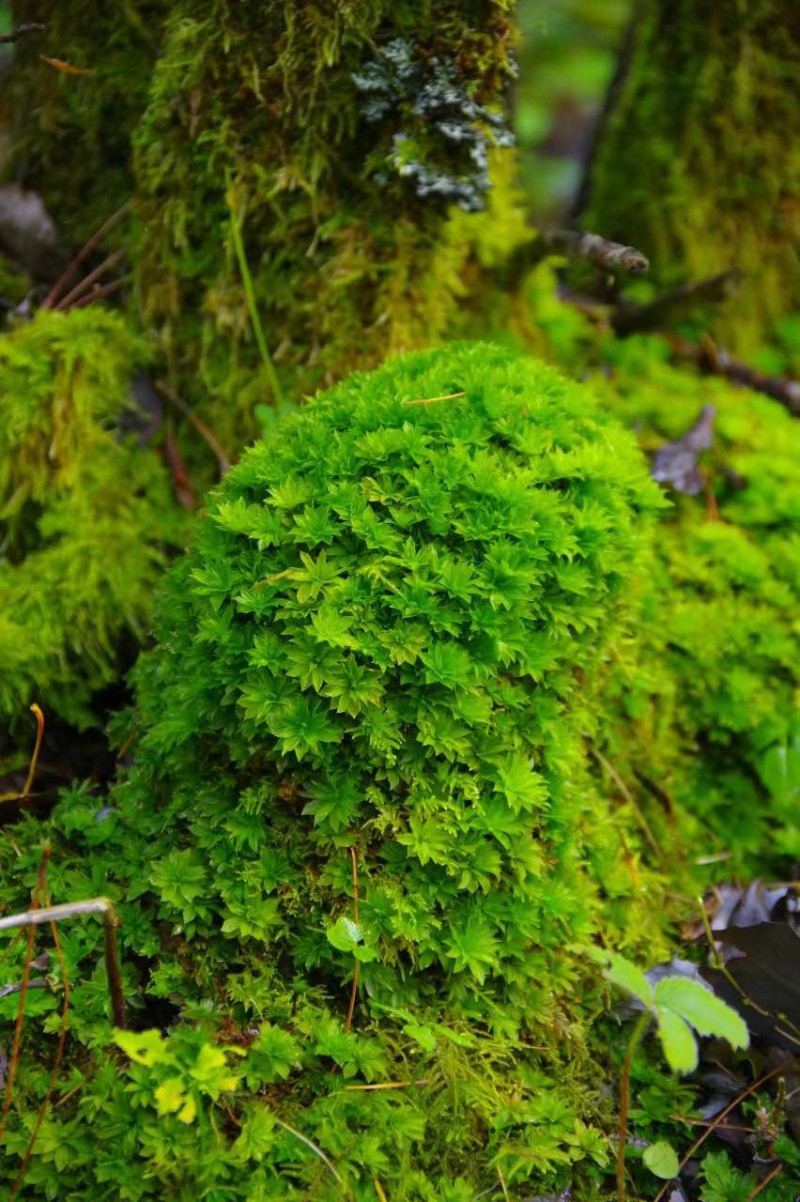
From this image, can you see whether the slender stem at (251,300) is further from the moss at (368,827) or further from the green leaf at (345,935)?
the green leaf at (345,935)

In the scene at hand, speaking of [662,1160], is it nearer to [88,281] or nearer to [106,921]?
[106,921]

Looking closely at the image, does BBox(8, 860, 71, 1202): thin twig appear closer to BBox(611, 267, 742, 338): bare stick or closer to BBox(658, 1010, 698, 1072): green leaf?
BBox(658, 1010, 698, 1072): green leaf

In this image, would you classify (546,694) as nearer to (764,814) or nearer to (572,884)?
(572,884)

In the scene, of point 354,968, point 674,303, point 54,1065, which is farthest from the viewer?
point 674,303

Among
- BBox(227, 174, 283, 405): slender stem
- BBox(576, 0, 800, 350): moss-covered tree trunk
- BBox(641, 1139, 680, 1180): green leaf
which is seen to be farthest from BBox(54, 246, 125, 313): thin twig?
BBox(641, 1139, 680, 1180): green leaf

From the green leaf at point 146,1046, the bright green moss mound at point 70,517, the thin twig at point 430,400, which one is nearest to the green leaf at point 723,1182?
the green leaf at point 146,1046

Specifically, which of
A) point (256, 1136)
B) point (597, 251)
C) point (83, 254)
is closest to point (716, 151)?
point (597, 251)
